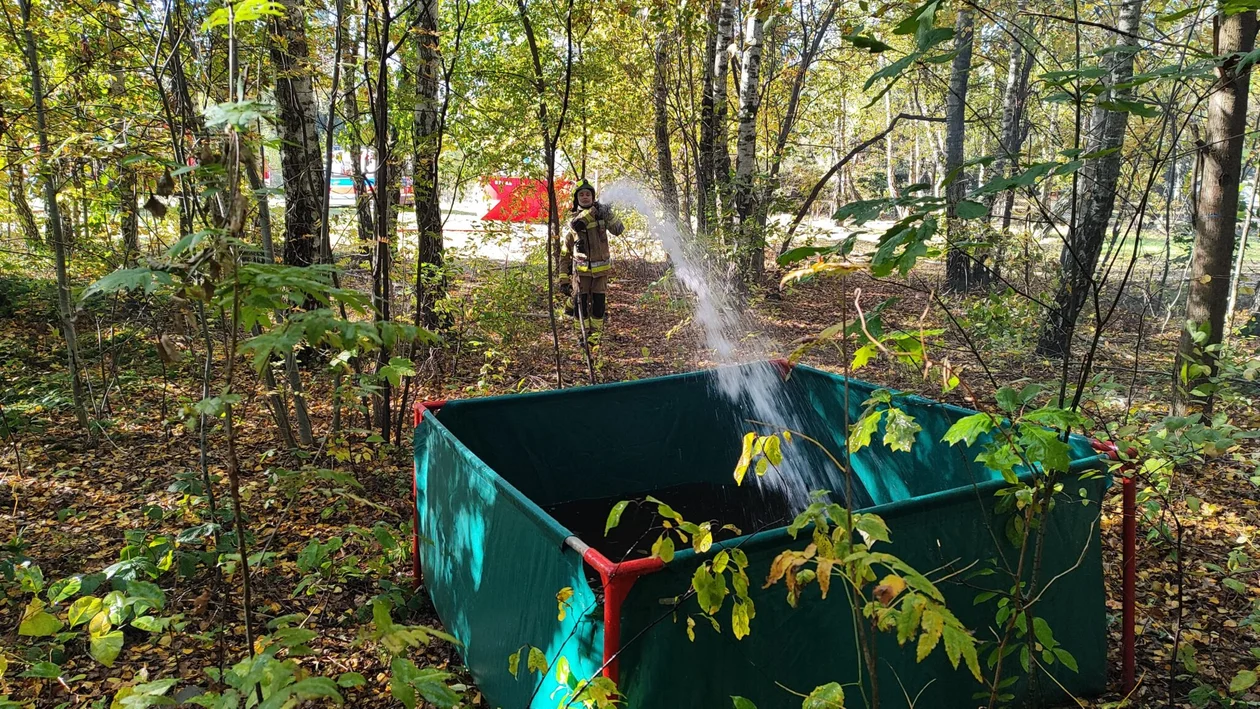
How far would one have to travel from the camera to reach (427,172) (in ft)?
16.1

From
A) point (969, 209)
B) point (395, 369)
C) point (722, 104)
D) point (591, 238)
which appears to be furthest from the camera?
point (722, 104)

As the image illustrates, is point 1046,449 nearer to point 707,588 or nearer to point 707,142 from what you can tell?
point 707,588

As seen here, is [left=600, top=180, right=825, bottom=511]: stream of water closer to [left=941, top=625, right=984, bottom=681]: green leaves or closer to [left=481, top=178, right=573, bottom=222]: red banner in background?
[left=481, top=178, right=573, bottom=222]: red banner in background

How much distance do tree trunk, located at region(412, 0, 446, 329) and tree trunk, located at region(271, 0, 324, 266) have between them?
0.63 metres

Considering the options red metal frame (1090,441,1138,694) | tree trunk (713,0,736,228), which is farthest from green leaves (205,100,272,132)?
tree trunk (713,0,736,228)

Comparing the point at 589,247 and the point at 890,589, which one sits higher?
the point at 589,247

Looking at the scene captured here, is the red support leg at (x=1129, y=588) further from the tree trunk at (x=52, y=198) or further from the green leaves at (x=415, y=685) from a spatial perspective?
the tree trunk at (x=52, y=198)

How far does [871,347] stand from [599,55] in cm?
650

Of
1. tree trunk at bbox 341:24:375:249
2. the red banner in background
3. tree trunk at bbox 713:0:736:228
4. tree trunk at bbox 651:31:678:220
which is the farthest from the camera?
tree trunk at bbox 651:31:678:220

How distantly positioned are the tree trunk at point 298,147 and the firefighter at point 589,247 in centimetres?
237

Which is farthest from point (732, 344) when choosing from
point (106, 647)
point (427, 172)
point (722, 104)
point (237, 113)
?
point (237, 113)

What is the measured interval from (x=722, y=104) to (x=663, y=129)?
155cm

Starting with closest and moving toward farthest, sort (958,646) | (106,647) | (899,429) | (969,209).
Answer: (958,646) < (969,209) < (106,647) < (899,429)

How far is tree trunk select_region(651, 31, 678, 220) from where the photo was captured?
8117 millimetres
